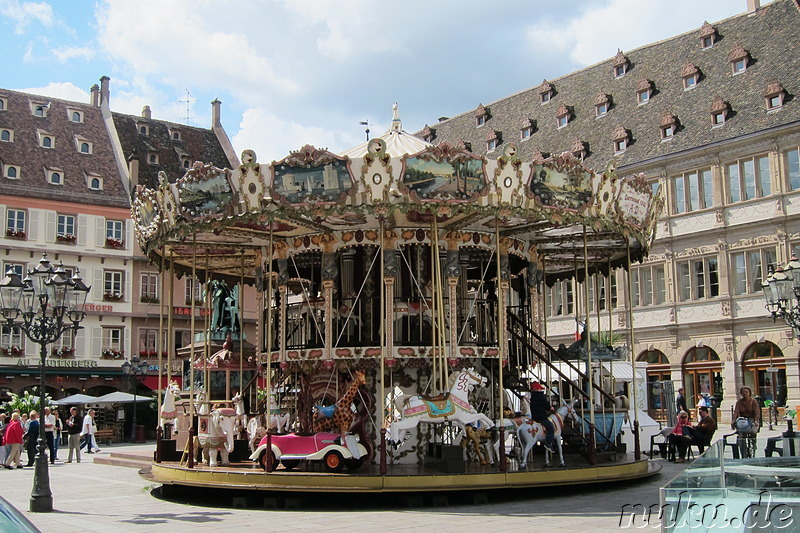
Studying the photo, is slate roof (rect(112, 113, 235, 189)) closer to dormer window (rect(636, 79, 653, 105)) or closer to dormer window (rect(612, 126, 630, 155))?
dormer window (rect(612, 126, 630, 155))

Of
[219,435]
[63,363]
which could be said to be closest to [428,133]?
[63,363]

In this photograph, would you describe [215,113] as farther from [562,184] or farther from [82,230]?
[562,184]

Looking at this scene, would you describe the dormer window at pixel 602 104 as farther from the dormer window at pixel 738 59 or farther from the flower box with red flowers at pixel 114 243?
the flower box with red flowers at pixel 114 243

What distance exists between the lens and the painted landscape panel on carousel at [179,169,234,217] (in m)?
16.5

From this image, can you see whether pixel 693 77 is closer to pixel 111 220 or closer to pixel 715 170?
pixel 715 170

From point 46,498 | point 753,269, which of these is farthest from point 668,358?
point 46,498

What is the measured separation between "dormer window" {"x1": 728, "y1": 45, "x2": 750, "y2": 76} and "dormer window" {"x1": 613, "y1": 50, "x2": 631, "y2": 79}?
23.1 feet

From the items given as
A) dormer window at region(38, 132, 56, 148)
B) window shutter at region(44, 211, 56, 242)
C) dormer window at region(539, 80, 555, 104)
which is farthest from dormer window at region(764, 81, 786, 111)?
dormer window at region(38, 132, 56, 148)

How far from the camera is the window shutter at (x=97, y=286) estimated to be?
50.3 m

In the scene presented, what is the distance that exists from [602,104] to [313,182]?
3610 cm

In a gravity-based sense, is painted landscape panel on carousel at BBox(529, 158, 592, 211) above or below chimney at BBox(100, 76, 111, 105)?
below

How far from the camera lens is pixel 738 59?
43.0 m

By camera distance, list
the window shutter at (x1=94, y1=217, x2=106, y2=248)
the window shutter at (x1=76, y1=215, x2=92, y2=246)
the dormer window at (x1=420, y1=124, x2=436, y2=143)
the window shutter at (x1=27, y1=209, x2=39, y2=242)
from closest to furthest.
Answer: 1. the window shutter at (x1=27, y1=209, x2=39, y2=242)
2. the window shutter at (x1=76, y1=215, x2=92, y2=246)
3. the window shutter at (x1=94, y1=217, x2=106, y2=248)
4. the dormer window at (x1=420, y1=124, x2=436, y2=143)

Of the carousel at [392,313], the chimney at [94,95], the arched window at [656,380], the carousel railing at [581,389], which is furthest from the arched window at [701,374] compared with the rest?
the chimney at [94,95]
